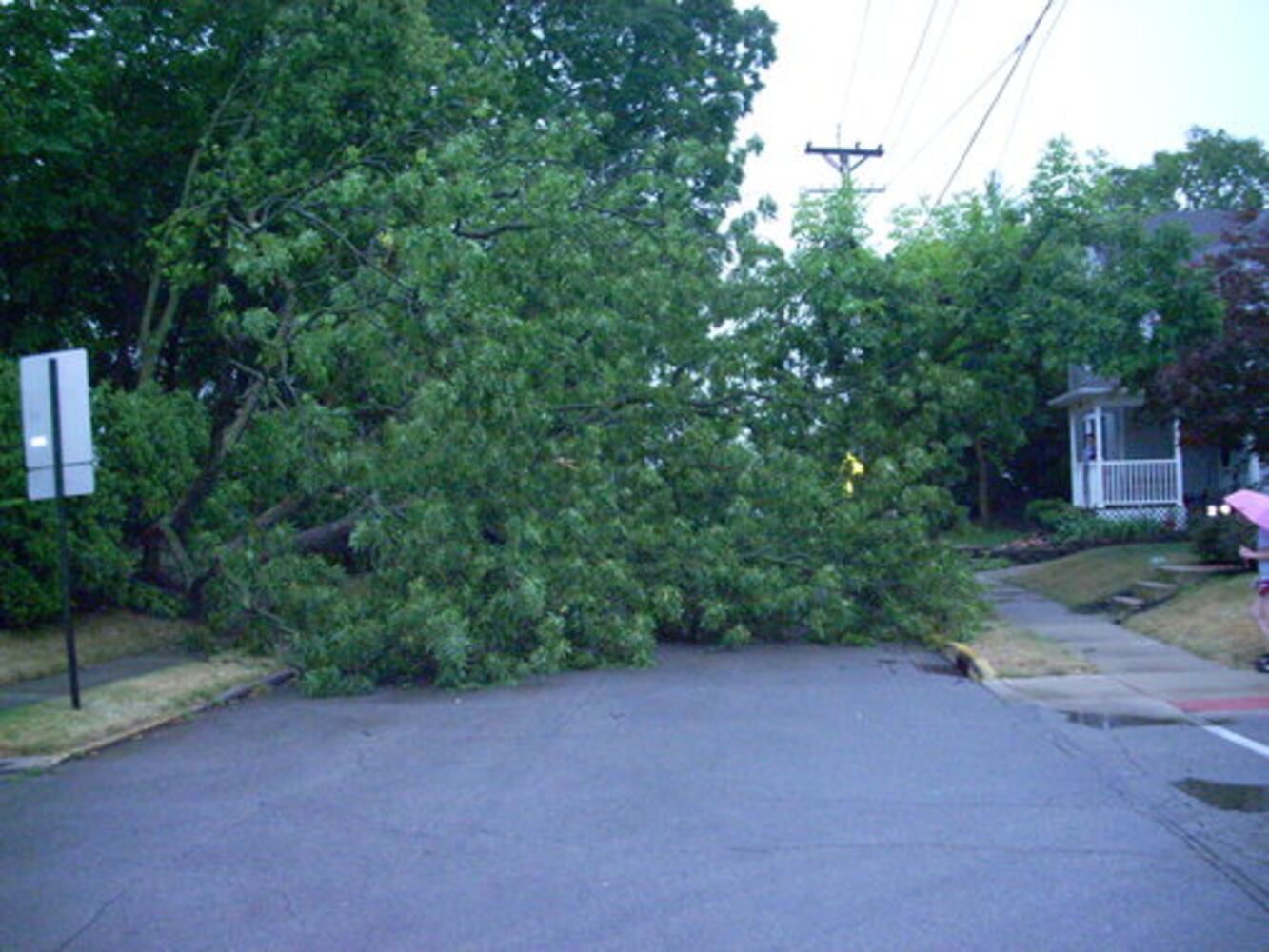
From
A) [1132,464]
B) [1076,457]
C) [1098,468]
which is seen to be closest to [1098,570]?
[1098,468]

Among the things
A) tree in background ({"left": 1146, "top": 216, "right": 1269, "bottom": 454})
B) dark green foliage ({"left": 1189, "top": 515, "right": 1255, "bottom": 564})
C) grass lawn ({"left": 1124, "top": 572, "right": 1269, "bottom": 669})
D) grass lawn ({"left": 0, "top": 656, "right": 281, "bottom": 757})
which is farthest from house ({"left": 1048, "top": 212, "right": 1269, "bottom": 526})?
grass lawn ({"left": 0, "top": 656, "right": 281, "bottom": 757})

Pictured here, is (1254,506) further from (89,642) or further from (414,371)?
(89,642)

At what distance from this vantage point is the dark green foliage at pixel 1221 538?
62.8 feet

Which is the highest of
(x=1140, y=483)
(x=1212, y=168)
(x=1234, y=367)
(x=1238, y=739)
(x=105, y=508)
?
(x=1212, y=168)

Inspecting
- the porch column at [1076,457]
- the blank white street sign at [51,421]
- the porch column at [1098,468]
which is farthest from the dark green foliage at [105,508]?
the porch column at [1076,457]

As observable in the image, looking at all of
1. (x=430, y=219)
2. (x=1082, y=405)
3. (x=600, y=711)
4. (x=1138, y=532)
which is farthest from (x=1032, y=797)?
(x=1082, y=405)

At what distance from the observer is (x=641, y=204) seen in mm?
18734

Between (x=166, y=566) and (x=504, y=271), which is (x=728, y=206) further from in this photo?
(x=166, y=566)

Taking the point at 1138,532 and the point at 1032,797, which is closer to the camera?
the point at 1032,797

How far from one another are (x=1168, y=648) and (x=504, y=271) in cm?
901

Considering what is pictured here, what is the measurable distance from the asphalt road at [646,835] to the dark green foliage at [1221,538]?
30.6ft

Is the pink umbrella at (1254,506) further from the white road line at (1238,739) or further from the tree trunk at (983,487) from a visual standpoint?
the tree trunk at (983,487)

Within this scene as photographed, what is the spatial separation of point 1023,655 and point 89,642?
34.9ft

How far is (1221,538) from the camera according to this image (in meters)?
19.6
